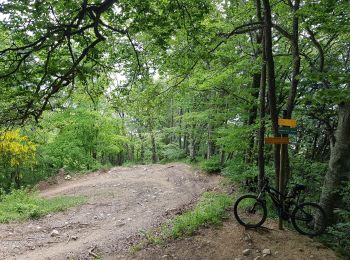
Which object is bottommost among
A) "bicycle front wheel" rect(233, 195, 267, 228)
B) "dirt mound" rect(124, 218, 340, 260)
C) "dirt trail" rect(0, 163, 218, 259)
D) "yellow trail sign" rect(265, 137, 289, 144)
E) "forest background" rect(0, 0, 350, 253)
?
"dirt trail" rect(0, 163, 218, 259)

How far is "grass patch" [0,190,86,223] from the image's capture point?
10070 millimetres

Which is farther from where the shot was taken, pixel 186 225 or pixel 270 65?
pixel 186 225

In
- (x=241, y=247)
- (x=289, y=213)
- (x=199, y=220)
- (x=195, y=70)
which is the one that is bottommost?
(x=241, y=247)

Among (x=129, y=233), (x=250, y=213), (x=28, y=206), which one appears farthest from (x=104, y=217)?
(x=250, y=213)

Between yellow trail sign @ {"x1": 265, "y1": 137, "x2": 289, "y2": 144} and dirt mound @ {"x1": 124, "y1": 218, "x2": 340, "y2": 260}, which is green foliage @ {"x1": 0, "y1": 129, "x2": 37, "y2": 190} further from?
yellow trail sign @ {"x1": 265, "y1": 137, "x2": 289, "y2": 144}

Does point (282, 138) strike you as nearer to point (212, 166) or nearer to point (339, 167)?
point (339, 167)

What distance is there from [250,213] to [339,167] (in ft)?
7.72

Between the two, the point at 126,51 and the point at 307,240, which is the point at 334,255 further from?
the point at 126,51

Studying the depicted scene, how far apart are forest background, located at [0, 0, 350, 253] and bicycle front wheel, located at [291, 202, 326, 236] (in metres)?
0.30

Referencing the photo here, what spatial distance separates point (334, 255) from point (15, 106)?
20.3ft

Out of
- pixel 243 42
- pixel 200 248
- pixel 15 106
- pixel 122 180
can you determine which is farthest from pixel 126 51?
pixel 122 180

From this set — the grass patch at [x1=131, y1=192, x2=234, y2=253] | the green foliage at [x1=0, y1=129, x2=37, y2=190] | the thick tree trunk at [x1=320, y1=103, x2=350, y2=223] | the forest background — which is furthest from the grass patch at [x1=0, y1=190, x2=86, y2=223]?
the thick tree trunk at [x1=320, y1=103, x2=350, y2=223]

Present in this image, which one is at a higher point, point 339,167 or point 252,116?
point 252,116

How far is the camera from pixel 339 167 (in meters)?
6.96
